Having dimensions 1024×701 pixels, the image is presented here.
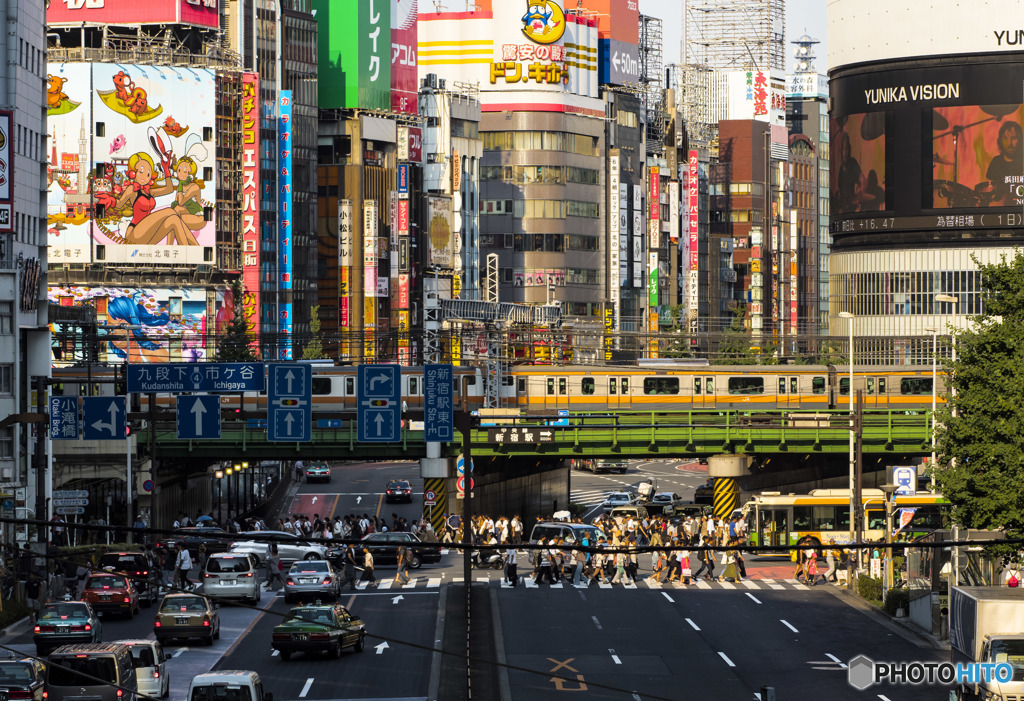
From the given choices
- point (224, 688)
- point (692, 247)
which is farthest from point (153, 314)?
point (692, 247)

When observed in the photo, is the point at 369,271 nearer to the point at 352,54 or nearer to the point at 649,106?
the point at 352,54

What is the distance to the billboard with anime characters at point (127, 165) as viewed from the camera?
115500 mm

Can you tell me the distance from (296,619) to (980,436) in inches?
686

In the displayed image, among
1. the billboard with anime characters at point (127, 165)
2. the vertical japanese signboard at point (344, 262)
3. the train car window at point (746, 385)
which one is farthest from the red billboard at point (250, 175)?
the train car window at point (746, 385)

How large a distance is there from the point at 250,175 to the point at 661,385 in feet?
159

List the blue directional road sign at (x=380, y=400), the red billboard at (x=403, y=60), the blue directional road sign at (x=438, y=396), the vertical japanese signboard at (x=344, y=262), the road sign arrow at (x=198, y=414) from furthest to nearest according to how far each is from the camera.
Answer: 1. the red billboard at (x=403, y=60)
2. the vertical japanese signboard at (x=344, y=262)
3. the blue directional road sign at (x=438, y=396)
4. the road sign arrow at (x=198, y=414)
5. the blue directional road sign at (x=380, y=400)

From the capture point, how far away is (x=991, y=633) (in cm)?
2862

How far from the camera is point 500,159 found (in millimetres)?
165000

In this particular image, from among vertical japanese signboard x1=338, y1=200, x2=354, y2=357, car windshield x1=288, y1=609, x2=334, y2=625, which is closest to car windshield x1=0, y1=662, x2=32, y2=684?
car windshield x1=288, y1=609, x2=334, y2=625

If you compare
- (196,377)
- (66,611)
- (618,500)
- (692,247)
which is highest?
(692,247)

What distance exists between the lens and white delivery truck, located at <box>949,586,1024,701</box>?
88.2ft

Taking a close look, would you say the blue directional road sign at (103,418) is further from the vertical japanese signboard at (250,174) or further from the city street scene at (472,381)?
the vertical japanese signboard at (250,174)

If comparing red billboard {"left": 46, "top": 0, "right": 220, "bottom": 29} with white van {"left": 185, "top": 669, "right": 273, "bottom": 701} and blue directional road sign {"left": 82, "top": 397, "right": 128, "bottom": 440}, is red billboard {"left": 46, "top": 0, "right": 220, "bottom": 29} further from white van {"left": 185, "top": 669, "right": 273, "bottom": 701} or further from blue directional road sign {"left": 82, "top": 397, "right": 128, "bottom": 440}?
white van {"left": 185, "top": 669, "right": 273, "bottom": 701}

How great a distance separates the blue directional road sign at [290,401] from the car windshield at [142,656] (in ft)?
76.1
